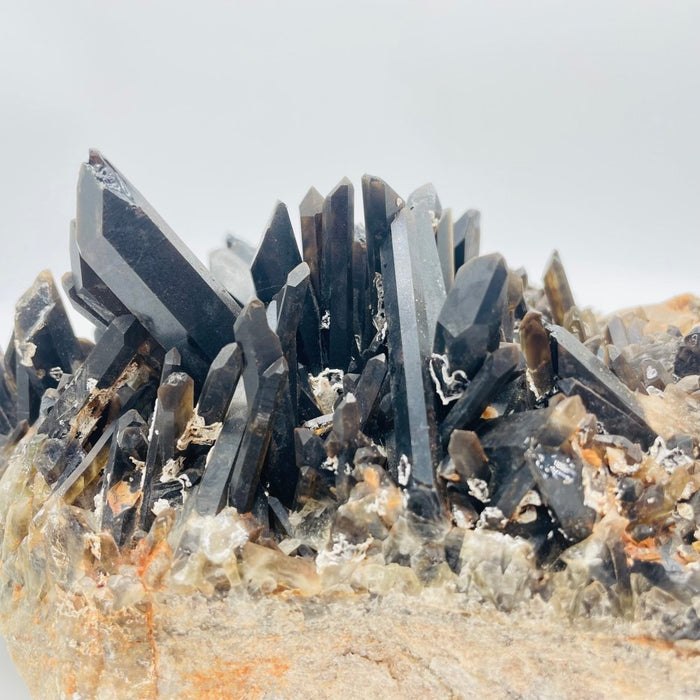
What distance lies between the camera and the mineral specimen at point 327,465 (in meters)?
1.57

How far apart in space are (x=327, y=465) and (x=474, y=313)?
0.52 metres

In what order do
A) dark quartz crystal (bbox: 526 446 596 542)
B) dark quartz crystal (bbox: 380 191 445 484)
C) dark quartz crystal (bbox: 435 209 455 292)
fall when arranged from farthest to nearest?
dark quartz crystal (bbox: 435 209 455 292), dark quartz crystal (bbox: 380 191 445 484), dark quartz crystal (bbox: 526 446 596 542)

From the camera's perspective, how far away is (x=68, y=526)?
72.1 inches

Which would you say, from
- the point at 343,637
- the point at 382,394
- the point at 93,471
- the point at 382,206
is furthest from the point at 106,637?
the point at 382,206

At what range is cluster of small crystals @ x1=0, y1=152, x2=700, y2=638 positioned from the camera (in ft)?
5.12

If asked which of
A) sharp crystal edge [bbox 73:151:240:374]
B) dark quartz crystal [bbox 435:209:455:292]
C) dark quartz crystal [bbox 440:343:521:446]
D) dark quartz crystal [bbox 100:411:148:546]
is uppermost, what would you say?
dark quartz crystal [bbox 435:209:455:292]

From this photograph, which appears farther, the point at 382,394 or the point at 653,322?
the point at 653,322

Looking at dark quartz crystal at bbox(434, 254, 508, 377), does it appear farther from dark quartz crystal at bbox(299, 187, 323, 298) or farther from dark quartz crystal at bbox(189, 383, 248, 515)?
dark quartz crystal at bbox(299, 187, 323, 298)

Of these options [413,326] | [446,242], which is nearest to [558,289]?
[446,242]

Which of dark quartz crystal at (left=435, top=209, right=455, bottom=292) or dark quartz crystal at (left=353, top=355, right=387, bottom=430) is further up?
dark quartz crystal at (left=435, top=209, right=455, bottom=292)

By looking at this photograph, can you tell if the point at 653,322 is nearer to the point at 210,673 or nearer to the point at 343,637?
the point at 343,637

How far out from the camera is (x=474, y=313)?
1577 millimetres

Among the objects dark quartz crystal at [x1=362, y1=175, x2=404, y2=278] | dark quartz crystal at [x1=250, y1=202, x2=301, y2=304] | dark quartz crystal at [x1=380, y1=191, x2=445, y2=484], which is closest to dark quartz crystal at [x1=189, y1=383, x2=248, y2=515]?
dark quartz crystal at [x1=380, y1=191, x2=445, y2=484]

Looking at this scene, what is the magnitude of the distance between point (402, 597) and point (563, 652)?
385mm
